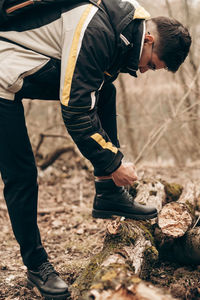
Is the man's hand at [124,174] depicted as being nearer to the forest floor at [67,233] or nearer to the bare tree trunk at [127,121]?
the forest floor at [67,233]

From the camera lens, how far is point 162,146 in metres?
12.7

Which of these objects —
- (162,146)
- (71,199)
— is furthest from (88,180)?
(162,146)

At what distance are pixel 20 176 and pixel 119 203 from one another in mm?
1030

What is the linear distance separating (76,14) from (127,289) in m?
1.60

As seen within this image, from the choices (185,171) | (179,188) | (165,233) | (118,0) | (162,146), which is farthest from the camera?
(162,146)

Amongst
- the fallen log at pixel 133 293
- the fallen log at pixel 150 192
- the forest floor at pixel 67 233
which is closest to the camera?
the fallen log at pixel 133 293

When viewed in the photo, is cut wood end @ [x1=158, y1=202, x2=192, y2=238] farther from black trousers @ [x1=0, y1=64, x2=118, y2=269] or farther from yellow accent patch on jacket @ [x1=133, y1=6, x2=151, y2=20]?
yellow accent patch on jacket @ [x1=133, y1=6, x2=151, y2=20]

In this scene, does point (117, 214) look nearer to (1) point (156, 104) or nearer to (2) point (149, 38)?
(2) point (149, 38)

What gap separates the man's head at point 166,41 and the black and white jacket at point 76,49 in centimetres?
13

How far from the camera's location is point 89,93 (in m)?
2.21

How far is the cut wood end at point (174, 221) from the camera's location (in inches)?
116

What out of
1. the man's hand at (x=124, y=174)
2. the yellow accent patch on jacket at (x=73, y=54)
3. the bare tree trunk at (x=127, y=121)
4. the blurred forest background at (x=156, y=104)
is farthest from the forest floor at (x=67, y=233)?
the bare tree trunk at (x=127, y=121)

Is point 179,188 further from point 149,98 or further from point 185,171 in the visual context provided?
point 149,98

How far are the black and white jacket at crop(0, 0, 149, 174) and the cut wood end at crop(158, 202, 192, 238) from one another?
3.35 ft
